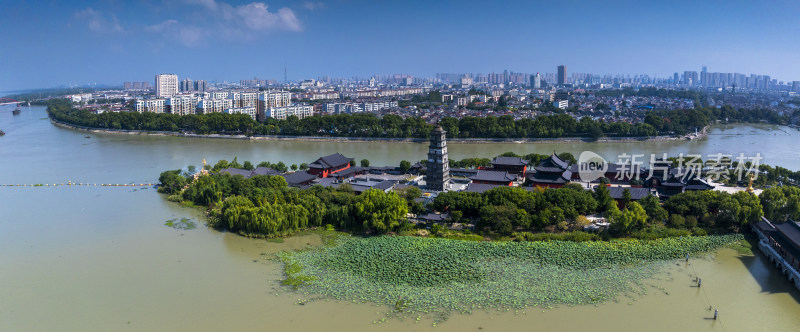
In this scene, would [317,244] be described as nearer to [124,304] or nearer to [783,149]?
[124,304]

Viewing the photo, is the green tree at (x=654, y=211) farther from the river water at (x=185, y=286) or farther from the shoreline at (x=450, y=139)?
the shoreline at (x=450, y=139)

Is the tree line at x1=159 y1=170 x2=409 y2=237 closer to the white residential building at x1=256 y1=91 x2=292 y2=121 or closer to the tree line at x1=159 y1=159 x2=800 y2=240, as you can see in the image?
the tree line at x1=159 y1=159 x2=800 y2=240

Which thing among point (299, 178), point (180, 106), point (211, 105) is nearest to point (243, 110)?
point (211, 105)

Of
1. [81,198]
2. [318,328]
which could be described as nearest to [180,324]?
[318,328]

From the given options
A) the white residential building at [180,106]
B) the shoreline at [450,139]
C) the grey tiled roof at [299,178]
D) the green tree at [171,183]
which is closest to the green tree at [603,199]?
the grey tiled roof at [299,178]

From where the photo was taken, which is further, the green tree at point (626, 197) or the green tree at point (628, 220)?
the green tree at point (626, 197)

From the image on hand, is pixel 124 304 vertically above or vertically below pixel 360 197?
below

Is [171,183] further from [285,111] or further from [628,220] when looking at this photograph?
[285,111]
